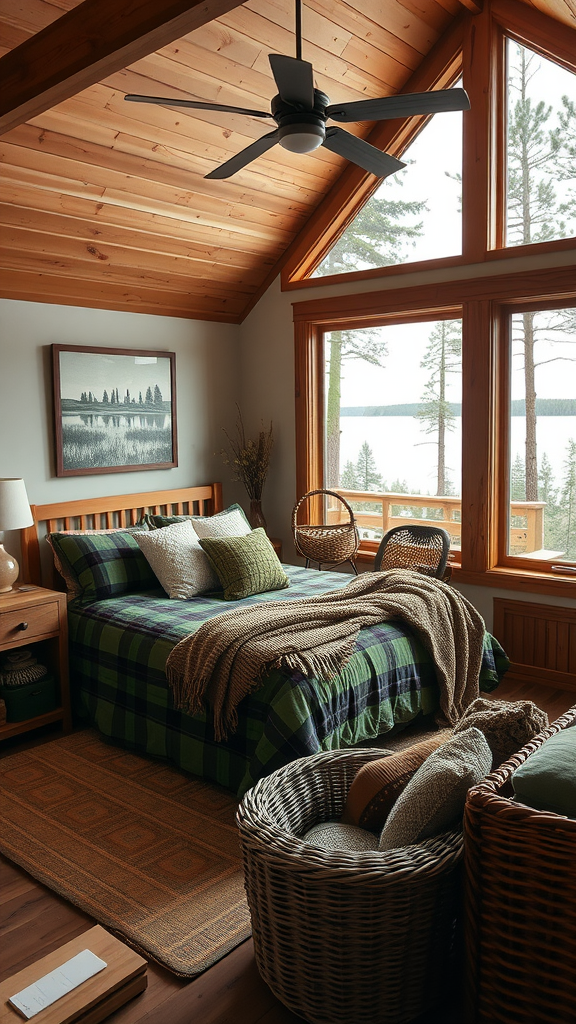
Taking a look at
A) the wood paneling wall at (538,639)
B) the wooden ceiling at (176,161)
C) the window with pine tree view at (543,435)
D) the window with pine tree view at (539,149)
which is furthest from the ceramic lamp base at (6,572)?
the window with pine tree view at (539,149)

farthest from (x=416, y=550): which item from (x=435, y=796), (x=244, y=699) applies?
(x=435, y=796)

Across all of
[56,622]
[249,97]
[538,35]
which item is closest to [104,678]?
[56,622]

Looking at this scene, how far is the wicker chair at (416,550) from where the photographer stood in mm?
4203

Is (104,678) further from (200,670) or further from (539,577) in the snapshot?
(539,577)

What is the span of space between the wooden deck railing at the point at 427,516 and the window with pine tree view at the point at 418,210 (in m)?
1.47

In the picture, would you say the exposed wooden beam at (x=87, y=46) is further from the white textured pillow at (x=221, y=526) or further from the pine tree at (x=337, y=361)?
the pine tree at (x=337, y=361)

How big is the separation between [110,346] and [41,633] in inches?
76.4

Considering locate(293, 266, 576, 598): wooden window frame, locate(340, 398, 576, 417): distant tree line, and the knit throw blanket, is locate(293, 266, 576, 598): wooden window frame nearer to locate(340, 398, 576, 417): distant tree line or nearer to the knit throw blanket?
locate(340, 398, 576, 417): distant tree line

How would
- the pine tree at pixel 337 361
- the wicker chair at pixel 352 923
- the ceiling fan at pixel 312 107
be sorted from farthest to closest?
1. the pine tree at pixel 337 361
2. the ceiling fan at pixel 312 107
3. the wicker chair at pixel 352 923

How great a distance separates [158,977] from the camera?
6.93 feet

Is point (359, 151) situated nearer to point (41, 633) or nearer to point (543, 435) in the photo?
point (543, 435)

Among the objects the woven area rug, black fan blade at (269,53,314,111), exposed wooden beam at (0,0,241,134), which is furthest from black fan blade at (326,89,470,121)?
the woven area rug

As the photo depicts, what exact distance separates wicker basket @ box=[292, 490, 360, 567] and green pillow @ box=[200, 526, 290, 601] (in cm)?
79

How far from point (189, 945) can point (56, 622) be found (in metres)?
1.83
